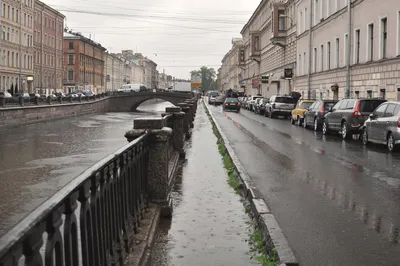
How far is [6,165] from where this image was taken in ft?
71.3

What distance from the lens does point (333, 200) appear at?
9141 mm

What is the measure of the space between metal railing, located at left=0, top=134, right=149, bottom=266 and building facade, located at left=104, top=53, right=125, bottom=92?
131 m

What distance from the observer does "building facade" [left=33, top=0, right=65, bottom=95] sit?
8644 cm

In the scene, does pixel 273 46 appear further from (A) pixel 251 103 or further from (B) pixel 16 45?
(B) pixel 16 45

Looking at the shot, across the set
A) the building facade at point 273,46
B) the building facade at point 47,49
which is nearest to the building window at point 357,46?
the building facade at point 273,46

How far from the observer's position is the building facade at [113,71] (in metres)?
143

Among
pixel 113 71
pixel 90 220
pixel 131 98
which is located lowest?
pixel 90 220

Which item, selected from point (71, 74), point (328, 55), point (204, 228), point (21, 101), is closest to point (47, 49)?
point (71, 74)

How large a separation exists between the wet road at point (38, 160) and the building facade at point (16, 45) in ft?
112

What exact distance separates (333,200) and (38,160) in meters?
16.4

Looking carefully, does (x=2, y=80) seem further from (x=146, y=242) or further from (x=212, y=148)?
(x=146, y=242)

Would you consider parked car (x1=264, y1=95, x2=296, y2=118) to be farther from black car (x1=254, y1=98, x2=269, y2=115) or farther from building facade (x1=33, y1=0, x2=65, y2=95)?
building facade (x1=33, y1=0, x2=65, y2=95)

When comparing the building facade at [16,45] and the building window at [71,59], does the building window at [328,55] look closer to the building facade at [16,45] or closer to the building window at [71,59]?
the building facade at [16,45]

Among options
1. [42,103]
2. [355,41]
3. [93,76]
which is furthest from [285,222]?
[93,76]
